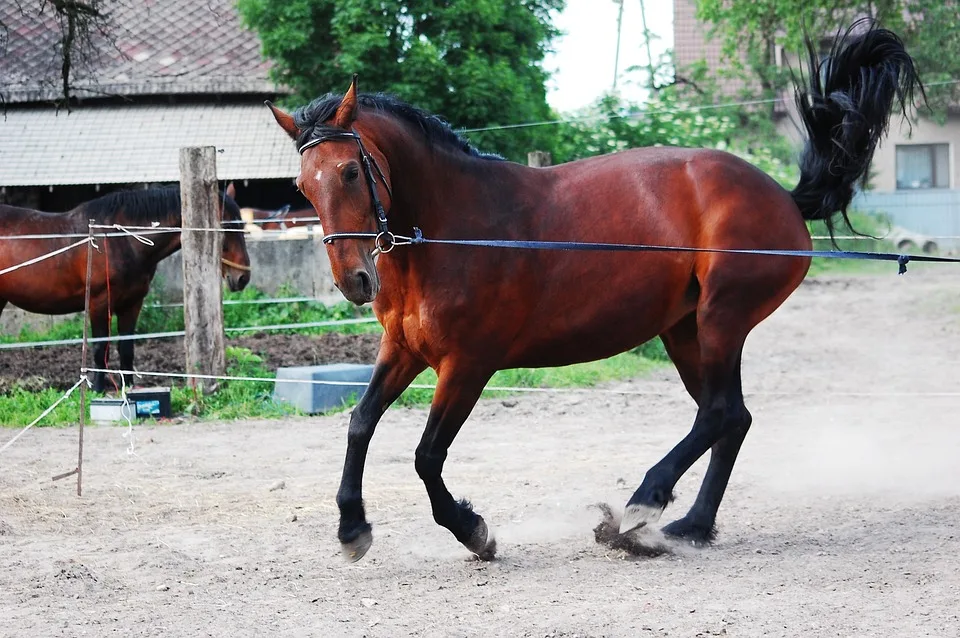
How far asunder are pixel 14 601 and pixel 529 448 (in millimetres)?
4108

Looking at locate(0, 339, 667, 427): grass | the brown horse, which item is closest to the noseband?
locate(0, 339, 667, 427): grass

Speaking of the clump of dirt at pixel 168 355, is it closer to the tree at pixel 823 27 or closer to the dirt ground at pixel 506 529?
the dirt ground at pixel 506 529

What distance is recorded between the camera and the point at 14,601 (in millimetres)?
4195

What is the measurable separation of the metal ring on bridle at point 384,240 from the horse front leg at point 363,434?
1.94ft

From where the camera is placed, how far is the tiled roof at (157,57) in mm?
17312

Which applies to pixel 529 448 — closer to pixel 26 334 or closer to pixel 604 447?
pixel 604 447

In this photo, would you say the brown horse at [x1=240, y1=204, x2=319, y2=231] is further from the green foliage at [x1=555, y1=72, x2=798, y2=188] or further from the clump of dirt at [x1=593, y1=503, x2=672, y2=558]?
the clump of dirt at [x1=593, y1=503, x2=672, y2=558]

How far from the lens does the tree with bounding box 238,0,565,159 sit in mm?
14578

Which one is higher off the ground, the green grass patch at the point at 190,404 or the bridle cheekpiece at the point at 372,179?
the bridle cheekpiece at the point at 372,179

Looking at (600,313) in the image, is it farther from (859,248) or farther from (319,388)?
(859,248)

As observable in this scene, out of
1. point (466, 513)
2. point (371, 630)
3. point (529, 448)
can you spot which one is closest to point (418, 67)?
point (529, 448)

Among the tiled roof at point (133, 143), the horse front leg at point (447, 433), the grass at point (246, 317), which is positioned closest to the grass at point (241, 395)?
the grass at point (246, 317)

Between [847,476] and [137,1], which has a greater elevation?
[137,1]

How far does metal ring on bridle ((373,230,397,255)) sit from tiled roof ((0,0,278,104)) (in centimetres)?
1316
